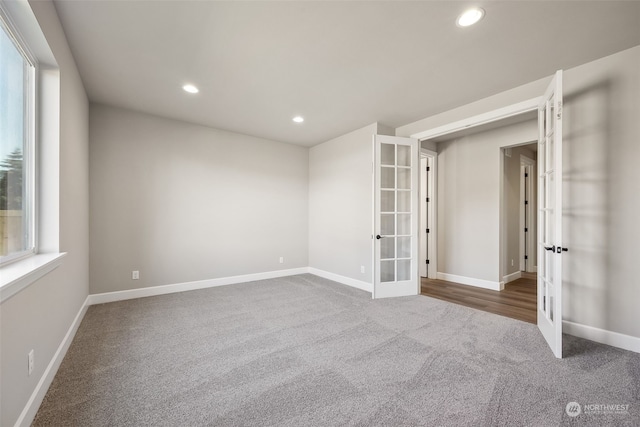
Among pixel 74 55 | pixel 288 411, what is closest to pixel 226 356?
pixel 288 411

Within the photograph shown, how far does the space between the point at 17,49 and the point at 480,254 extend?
5593 mm

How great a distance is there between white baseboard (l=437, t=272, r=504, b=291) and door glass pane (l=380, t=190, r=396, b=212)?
1849 millimetres

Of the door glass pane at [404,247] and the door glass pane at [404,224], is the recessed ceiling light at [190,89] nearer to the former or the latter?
the door glass pane at [404,224]

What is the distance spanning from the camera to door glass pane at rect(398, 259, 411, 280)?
155 inches

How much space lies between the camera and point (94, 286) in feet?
11.3

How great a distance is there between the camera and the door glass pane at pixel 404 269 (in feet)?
12.9

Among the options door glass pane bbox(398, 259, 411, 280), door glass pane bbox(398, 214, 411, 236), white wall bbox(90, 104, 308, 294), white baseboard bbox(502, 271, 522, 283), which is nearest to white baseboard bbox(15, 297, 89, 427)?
white wall bbox(90, 104, 308, 294)

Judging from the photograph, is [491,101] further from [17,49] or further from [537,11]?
[17,49]

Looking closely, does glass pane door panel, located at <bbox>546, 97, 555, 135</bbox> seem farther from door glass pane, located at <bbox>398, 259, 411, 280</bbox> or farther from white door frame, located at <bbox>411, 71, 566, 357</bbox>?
door glass pane, located at <bbox>398, 259, 411, 280</bbox>

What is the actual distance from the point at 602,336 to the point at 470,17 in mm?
2966

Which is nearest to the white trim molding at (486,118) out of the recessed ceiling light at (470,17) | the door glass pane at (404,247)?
the recessed ceiling light at (470,17)

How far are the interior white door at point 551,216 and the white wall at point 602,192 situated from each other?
22 cm

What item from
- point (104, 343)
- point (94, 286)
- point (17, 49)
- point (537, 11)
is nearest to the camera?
point (17, 49)

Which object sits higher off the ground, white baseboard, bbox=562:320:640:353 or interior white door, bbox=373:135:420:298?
interior white door, bbox=373:135:420:298
